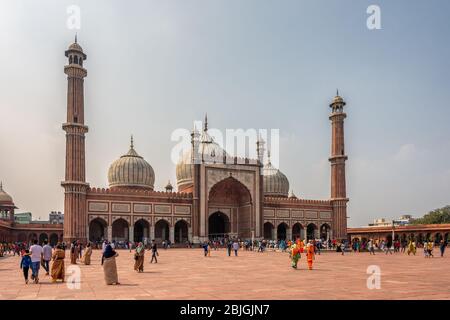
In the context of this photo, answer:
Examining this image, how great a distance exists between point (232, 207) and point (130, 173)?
1039 centimetres

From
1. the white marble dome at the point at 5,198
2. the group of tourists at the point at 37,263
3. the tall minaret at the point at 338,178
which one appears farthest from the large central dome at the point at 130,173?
the group of tourists at the point at 37,263

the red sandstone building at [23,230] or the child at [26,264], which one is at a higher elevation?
the child at [26,264]

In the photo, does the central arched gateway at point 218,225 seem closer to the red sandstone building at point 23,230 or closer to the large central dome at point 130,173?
the large central dome at point 130,173

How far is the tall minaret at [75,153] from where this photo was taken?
3659cm

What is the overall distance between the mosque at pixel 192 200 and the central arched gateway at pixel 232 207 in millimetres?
94

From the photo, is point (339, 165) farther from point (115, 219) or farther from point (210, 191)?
point (115, 219)

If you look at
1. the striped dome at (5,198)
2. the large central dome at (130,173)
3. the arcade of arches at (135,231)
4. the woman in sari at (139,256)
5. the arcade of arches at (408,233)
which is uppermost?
the large central dome at (130,173)

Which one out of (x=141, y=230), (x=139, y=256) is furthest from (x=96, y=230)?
(x=139, y=256)

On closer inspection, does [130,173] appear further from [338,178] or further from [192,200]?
[338,178]

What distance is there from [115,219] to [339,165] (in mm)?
22225

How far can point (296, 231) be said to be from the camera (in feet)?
163

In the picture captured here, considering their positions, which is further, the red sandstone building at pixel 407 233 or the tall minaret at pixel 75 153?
the red sandstone building at pixel 407 233
